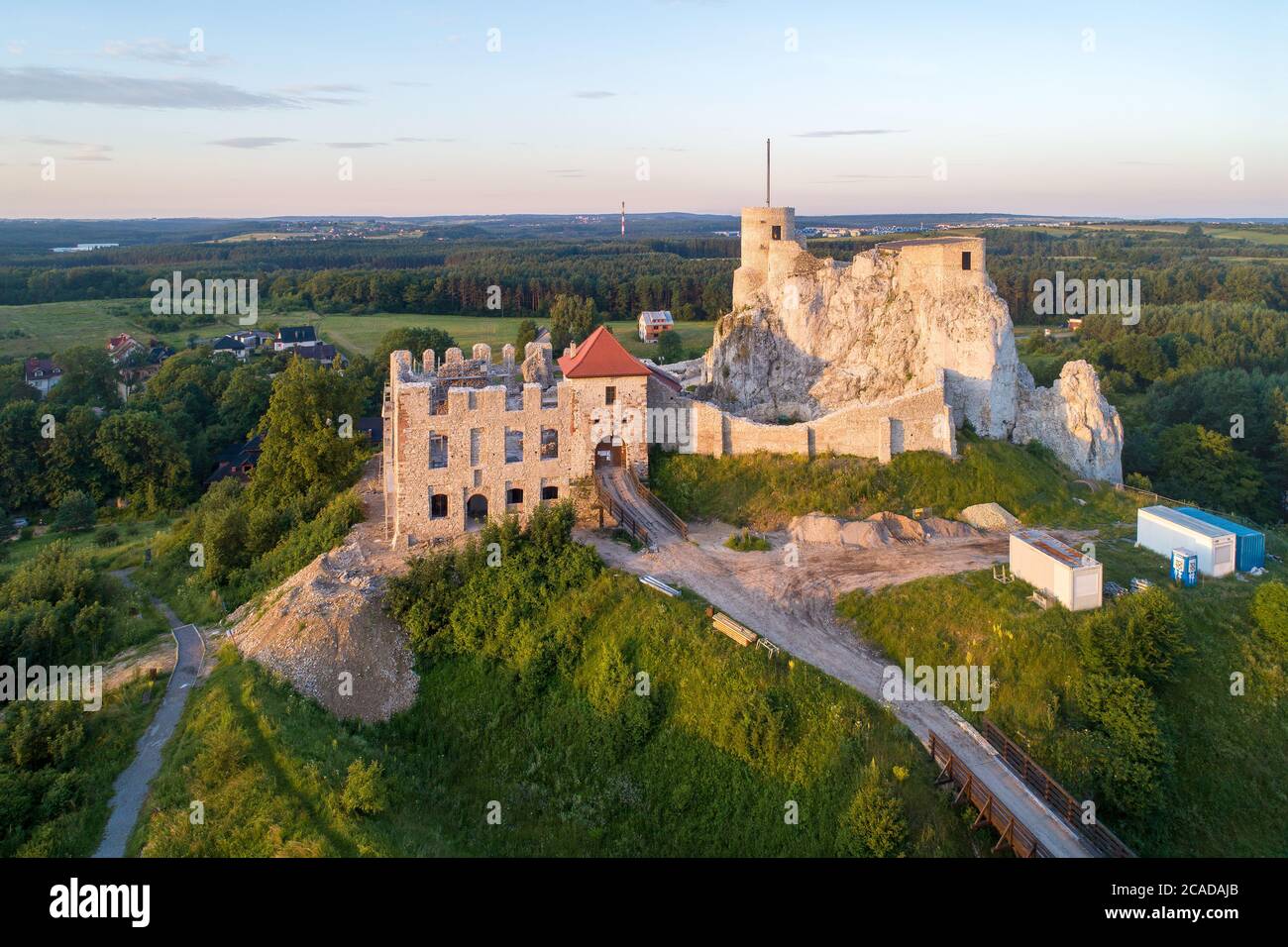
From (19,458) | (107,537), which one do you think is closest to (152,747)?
(107,537)

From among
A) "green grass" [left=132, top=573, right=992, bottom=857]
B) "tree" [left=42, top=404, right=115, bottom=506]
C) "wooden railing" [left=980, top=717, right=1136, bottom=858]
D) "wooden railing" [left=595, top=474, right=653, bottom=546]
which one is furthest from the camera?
"tree" [left=42, top=404, right=115, bottom=506]

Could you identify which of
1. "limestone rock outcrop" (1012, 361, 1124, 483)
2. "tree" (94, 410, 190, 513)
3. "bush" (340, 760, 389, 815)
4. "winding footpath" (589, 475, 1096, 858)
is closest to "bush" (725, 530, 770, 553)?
"winding footpath" (589, 475, 1096, 858)

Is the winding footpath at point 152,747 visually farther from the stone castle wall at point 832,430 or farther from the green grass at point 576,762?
the stone castle wall at point 832,430

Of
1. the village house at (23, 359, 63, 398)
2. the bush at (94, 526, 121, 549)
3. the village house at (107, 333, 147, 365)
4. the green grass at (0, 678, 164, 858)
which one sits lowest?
the green grass at (0, 678, 164, 858)

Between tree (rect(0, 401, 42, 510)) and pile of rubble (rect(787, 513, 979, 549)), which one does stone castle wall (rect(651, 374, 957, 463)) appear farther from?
tree (rect(0, 401, 42, 510))

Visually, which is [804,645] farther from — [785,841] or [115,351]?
[115,351]

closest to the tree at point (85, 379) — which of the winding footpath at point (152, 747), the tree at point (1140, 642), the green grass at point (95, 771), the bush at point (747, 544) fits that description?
the winding footpath at point (152, 747)
